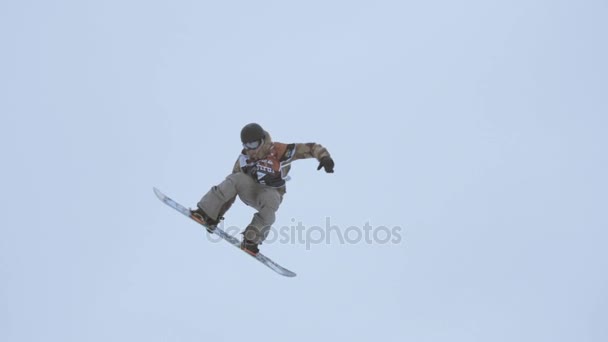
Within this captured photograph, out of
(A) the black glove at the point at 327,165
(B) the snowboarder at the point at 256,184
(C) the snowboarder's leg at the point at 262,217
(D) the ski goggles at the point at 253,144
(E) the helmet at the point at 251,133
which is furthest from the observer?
(C) the snowboarder's leg at the point at 262,217

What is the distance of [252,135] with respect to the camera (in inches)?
502

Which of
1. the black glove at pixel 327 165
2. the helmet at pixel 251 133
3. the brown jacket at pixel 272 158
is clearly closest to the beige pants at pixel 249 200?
the brown jacket at pixel 272 158

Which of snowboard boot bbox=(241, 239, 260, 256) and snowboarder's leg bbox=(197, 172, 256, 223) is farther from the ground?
snowboarder's leg bbox=(197, 172, 256, 223)

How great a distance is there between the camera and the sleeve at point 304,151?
1291 cm

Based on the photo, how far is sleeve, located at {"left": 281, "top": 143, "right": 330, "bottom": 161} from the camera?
12906 millimetres

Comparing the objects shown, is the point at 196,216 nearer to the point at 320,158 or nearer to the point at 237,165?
the point at 237,165

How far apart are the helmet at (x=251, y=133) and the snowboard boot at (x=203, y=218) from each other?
1.36m

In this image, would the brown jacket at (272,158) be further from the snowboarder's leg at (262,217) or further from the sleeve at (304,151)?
the snowboarder's leg at (262,217)

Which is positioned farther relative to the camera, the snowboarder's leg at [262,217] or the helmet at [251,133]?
the snowboarder's leg at [262,217]

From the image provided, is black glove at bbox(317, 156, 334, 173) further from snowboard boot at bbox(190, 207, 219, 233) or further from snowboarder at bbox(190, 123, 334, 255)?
snowboard boot at bbox(190, 207, 219, 233)

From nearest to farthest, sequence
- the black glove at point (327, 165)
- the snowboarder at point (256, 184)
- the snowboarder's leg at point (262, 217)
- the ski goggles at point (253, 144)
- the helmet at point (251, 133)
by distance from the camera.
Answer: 1. the black glove at point (327, 165)
2. the helmet at point (251, 133)
3. the ski goggles at point (253, 144)
4. the snowboarder at point (256, 184)
5. the snowboarder's leg at point (262, 217)

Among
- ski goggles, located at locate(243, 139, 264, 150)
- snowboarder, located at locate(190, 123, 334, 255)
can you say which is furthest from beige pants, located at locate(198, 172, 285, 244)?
ski goggles, located at locate(243, 139, 264, 150)

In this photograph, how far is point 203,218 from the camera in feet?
43.1

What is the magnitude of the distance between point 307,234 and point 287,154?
6.59 feet
